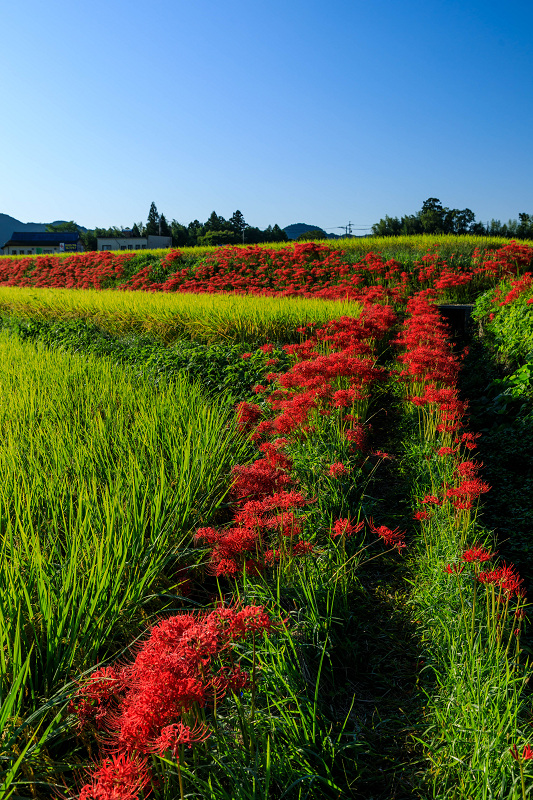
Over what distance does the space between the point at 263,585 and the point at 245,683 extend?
0.81m

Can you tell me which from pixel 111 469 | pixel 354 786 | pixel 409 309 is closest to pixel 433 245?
pixel 409 309

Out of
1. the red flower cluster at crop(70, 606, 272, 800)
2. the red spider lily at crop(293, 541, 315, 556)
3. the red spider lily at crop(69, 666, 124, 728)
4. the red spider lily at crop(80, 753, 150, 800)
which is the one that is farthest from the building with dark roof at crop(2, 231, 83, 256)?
the red spider lily at crop(80, 753, 150, 800)

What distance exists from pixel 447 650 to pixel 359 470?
1482mm

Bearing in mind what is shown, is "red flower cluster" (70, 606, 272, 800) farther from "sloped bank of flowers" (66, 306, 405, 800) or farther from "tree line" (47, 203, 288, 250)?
"tree line" (47, 203, 288, 250)

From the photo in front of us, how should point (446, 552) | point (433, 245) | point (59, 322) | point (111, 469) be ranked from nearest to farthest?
point (446, 552) < point (111, 469) < point (59, 322) < point (433, 245)

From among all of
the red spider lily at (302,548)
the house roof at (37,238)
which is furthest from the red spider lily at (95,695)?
the house roof at (37,238)

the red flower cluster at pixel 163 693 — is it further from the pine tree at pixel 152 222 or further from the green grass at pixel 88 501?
the pine tree at pixel 152 222

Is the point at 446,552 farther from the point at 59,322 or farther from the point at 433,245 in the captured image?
the point at 433,245

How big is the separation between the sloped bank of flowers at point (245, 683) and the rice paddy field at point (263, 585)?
11mm

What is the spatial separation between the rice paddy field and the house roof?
74.5m

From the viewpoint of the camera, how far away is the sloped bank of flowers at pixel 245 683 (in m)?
1.13

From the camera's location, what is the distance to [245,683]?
4.51 ft

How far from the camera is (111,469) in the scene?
2930mm

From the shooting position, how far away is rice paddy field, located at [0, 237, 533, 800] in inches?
54.4
